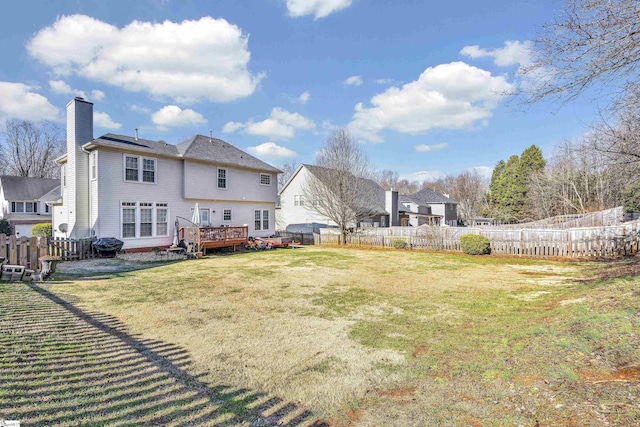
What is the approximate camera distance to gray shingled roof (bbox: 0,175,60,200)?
30578mm

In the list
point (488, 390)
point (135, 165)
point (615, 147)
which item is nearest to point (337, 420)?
point (488, 390)

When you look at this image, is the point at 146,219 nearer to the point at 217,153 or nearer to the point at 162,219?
the point at 162,219

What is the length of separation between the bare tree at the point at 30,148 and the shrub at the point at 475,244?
51.2 m

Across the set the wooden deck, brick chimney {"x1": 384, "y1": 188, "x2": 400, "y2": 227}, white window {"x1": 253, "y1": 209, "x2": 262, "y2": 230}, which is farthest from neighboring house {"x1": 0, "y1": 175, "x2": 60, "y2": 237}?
brick chimney {"x1": 384, "y1": 188, "x2": 400, "y2": 227}

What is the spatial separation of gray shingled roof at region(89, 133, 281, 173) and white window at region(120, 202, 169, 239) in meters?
2.86

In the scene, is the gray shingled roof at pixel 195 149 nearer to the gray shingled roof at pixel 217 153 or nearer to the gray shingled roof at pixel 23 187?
the gray shingled roof at pixel 217 153

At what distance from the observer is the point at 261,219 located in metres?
22.7

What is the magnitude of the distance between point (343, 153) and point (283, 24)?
370 inches

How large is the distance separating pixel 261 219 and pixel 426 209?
29.4m

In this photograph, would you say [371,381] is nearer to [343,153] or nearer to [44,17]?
[44,17]

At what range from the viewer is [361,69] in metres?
18.3

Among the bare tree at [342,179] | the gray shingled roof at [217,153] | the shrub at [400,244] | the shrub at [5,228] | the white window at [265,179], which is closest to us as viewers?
the gray shingled roof at [217,153]

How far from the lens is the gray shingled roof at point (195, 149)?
15.5 meters

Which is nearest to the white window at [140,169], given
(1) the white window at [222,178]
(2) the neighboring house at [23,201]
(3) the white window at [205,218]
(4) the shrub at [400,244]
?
(3) the white window at [205,218]
